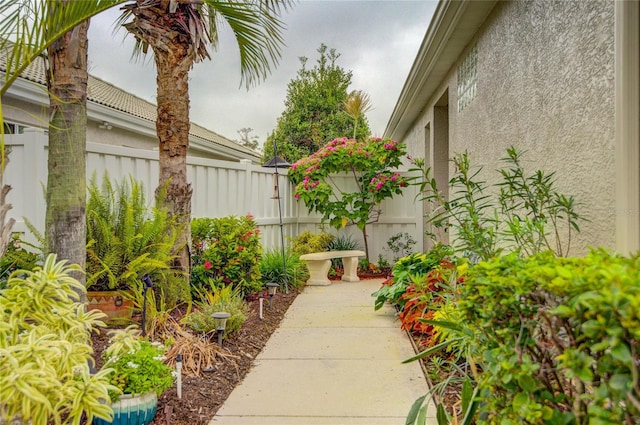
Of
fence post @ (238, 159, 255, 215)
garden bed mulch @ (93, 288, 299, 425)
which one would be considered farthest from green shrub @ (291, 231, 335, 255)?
garden bed mulch @ (93, 288, 299, 425)

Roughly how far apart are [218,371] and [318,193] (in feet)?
15.8

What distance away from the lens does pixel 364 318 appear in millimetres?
5066

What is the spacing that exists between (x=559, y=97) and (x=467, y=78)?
2.53 metres

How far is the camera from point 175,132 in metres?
4.73

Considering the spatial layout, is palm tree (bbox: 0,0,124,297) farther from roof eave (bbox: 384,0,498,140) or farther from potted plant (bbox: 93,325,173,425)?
roof eave (bbox: 384,0,498,140)

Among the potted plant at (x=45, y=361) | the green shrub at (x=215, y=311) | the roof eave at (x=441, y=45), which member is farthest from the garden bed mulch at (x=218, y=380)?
the roof eave at (x=441, y=45)

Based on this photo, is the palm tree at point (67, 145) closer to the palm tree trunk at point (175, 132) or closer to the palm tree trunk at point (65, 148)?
the palm tree trunk at point (65, 148)

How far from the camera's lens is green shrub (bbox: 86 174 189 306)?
153 inches

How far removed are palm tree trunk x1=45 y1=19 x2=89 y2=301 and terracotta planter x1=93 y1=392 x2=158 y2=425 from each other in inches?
37.6

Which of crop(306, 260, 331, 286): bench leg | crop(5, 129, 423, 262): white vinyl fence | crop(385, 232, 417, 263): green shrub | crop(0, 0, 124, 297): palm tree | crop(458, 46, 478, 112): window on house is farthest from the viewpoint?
crop(385, 232, 417, 263): green shrub

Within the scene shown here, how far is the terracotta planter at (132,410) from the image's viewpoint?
7.54 feet

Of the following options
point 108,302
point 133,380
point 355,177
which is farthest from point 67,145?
point 355,177

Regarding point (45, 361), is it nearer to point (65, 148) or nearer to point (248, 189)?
point (65, 148)

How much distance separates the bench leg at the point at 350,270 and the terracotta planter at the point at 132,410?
17.6 ft
